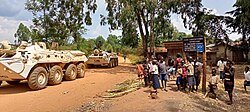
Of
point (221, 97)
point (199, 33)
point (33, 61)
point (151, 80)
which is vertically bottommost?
point (221, 97)

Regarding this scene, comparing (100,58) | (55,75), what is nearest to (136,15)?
(100,58)

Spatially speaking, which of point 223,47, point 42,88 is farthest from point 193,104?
point 223,47

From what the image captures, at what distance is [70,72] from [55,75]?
1.99 metres

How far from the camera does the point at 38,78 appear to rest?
13.7 meters

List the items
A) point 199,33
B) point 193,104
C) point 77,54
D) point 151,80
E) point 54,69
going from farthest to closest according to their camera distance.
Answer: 1. point 199,33
2. point 77,54
3. point 54,69
4. point 151,80
5. point 193,104

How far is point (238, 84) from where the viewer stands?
1669 centimetres

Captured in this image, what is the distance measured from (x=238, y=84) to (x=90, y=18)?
14.9 meters

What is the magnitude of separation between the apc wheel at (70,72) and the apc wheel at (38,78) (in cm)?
272

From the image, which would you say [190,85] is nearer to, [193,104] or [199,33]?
[193,104]

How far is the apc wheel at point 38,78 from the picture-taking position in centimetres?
1321

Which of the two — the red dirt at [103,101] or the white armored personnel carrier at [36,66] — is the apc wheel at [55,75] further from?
the red dirt at [103,101]

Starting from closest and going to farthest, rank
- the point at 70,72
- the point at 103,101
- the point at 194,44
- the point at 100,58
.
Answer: the point at 103,101
the point at 194,44
the point at 70,72
the point at 100,58

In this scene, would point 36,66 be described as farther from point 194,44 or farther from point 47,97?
point 194,44

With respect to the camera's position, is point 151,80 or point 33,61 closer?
point 151,80
